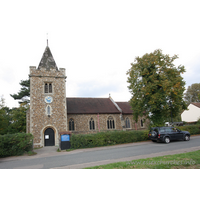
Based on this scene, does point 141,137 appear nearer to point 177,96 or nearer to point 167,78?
point 177,96

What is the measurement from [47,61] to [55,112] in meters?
7.86

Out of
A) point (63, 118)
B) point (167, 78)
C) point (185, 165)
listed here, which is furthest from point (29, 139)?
point (167, 78)

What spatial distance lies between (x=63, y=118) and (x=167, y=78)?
14.3m

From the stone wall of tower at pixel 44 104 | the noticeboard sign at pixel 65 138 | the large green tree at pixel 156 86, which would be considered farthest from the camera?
the stone wall of tower at pixel 44 104

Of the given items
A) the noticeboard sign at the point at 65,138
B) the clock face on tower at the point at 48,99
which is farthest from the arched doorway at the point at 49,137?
the noticeboard sign at the point at 65,138

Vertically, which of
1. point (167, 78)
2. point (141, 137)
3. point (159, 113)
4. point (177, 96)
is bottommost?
point (141, 137)

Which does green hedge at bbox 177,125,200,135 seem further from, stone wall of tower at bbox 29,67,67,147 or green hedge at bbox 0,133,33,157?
green hedge at bbox 0,133,33,157

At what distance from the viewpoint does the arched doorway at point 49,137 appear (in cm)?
1881

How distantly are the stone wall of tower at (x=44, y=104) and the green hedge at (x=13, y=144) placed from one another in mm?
5195

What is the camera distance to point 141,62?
19.8 metres

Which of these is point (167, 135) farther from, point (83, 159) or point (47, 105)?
point (47, 105)

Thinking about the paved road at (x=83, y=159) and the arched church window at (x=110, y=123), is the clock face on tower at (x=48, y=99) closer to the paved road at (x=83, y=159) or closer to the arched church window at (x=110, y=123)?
the paved road at (x=83, y=159)

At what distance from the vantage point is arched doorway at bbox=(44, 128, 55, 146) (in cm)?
1881

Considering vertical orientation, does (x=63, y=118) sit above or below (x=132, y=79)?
below
